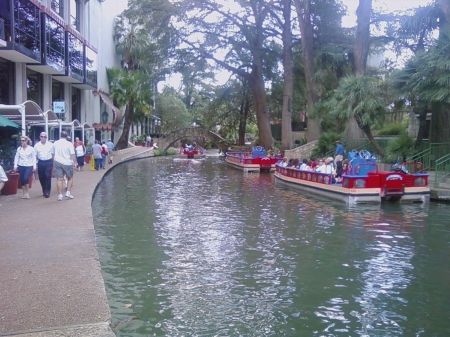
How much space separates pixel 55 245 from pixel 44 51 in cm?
1881

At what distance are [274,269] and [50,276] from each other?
11.6ft

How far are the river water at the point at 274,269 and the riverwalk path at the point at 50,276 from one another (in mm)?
460

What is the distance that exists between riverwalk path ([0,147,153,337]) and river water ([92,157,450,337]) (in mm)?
460

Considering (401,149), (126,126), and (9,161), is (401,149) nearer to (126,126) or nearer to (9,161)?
(9,161)

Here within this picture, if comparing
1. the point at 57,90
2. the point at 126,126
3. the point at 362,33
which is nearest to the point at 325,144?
the point at 362,33

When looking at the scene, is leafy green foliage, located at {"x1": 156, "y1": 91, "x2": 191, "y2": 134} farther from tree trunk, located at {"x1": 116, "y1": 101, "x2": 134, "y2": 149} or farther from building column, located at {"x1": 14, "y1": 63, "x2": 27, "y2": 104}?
building column, located at {"x1": 14, "y1": 63, "x2": 27, "y2": 104}

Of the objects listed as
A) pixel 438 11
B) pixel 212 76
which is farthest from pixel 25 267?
pixel 212 76

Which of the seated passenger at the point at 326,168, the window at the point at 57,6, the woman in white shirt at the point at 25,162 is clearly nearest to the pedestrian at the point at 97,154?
the window at the point at 57,6

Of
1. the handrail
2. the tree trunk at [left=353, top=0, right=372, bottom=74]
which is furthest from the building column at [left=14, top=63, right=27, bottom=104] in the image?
the handrail

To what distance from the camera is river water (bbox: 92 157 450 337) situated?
18.8 ft

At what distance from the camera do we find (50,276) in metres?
6.22

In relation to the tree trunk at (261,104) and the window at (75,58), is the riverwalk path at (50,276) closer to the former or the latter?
the window at (75,58)

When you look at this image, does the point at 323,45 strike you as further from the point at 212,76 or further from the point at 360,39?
the point at 212,76

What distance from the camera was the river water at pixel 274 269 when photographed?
225 inches
